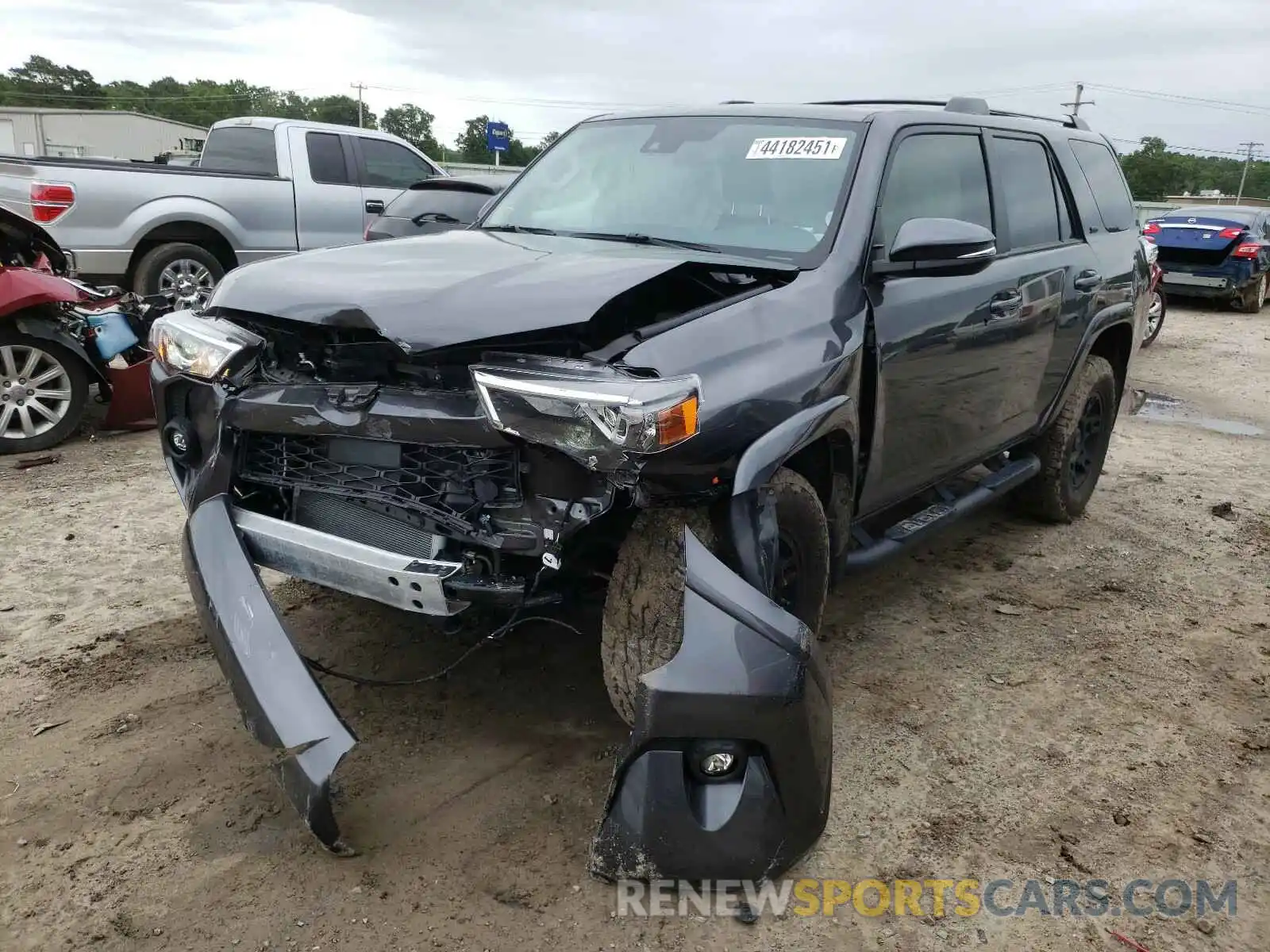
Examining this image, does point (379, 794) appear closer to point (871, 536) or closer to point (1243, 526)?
point (871, 536)

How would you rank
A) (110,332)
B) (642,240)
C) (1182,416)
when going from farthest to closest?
(1182,416), (110,332), (642,240)

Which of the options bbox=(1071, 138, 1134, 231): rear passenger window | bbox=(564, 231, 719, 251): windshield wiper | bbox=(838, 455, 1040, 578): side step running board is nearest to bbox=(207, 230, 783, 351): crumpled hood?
bbox=(564, 231, 719, 251): windshield wiper

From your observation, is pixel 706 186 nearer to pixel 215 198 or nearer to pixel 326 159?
pixel 215 198

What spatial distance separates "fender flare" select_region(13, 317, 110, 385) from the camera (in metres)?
5.79

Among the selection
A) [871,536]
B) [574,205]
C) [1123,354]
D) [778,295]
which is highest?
[574,205]

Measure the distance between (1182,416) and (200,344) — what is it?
8.29 metres

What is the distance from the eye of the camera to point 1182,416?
28.3 ft

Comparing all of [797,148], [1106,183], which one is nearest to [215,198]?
[797,148]

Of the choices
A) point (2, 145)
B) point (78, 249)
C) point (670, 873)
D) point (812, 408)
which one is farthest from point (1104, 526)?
point (2, 145)

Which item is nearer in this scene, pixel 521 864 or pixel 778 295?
pixel 521 864

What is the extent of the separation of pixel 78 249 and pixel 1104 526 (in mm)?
7821

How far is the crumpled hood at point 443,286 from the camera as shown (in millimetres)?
2445

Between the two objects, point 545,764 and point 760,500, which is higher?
point 760,500

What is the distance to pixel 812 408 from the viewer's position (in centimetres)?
280
